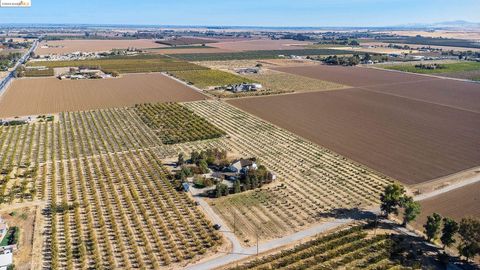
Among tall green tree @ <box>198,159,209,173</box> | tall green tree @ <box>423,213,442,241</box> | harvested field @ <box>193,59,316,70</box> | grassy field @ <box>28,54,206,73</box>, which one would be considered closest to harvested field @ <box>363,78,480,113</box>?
harvested field @ <box>193,59,316,70</box>

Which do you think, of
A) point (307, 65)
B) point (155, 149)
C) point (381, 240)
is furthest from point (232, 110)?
point (307, 65)

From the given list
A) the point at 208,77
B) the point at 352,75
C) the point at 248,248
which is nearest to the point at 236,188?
the point at 248,248

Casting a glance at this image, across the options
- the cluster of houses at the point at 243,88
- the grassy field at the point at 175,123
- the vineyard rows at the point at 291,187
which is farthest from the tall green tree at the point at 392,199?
the cluster of houses at the point at 243,88

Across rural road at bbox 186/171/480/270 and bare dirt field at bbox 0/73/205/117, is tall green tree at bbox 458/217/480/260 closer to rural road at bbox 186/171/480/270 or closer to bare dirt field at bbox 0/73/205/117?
rural road at bbox 186/171/480/270

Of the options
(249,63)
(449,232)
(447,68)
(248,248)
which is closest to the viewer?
(449,232)

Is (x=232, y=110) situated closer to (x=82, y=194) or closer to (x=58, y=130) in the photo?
(x=58, y=130)

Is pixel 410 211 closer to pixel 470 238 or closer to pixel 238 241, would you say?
pixel 470 238
